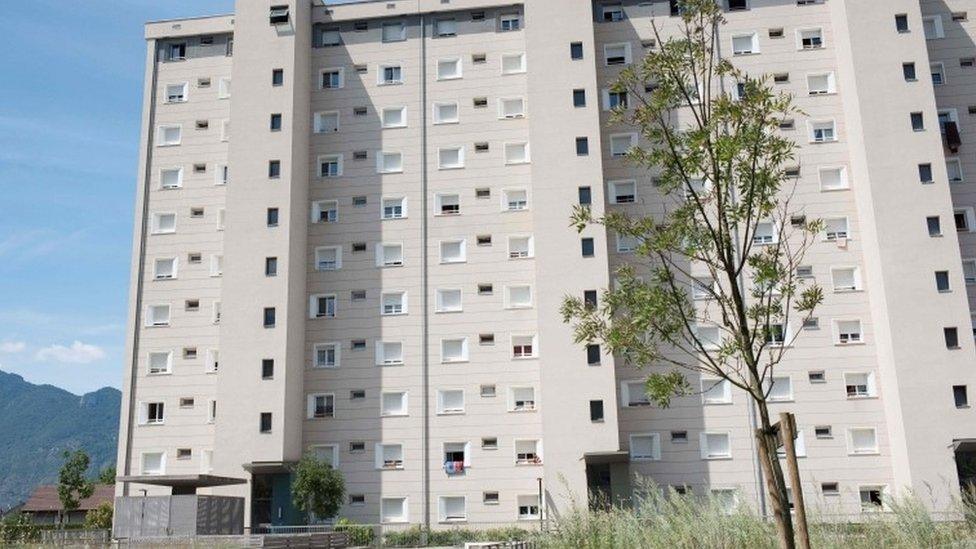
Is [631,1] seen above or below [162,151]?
above

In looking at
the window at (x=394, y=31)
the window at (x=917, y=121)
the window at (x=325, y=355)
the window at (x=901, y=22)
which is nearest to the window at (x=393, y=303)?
the window at (x=325, y=355)

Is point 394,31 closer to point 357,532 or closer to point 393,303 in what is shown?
point 393,303

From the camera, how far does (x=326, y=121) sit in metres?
50.5

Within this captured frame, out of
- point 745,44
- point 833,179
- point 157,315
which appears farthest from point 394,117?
point 833,179

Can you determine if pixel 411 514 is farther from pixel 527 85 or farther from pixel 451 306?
pixel 527 85

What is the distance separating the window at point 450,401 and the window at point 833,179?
803 inches

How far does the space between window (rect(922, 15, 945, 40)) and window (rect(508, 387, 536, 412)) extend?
2689 cm

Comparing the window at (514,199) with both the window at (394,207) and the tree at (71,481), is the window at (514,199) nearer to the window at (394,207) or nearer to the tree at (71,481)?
the window at (394,207)

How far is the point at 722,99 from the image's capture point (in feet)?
40.6

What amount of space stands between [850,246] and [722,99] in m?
35.7

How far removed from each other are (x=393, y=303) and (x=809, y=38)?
2528 cm

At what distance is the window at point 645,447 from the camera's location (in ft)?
142

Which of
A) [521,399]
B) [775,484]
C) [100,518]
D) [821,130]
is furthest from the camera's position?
[100,518]

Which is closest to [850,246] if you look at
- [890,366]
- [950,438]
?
[890,366]
